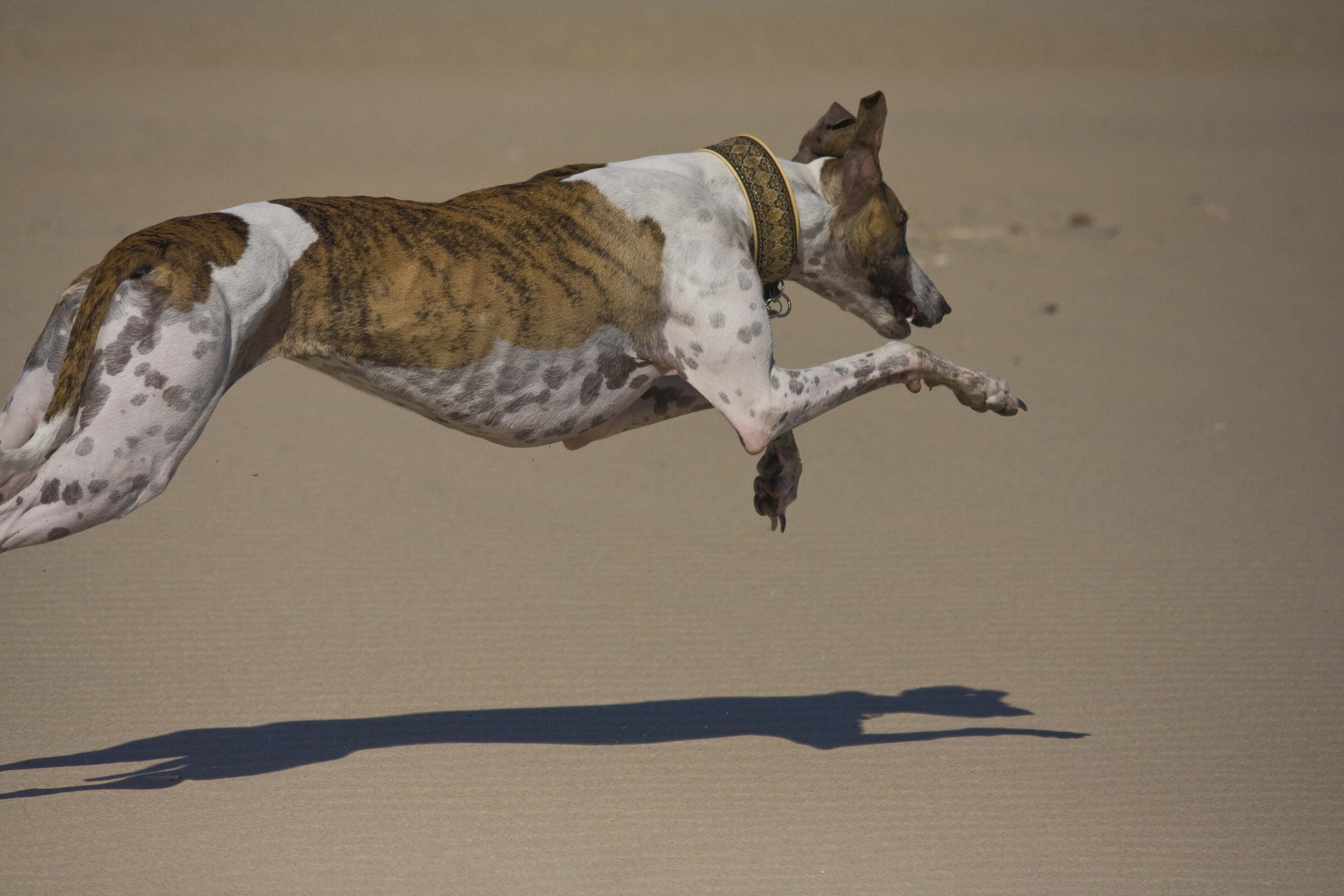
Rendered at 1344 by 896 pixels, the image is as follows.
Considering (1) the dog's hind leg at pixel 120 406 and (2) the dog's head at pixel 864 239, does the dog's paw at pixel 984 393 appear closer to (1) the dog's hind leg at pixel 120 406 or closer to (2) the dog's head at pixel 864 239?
(2) the dog's head at pixel 864 239

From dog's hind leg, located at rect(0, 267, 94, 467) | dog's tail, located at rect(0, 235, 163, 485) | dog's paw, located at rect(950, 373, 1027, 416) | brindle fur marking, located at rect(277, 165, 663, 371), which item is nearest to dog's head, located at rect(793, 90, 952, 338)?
dog's paw, located at rect(950, 373, 1027, 416)

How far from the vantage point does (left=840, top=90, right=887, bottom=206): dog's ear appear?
5.00 meters

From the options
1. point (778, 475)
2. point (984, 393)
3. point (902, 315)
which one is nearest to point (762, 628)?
point (778, 475)

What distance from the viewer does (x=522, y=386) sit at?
460cm

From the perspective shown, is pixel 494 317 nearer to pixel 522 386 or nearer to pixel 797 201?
pixel 522 386

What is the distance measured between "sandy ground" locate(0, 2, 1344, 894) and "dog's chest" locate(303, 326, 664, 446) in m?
1.20

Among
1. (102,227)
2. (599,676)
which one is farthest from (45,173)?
(599,676)

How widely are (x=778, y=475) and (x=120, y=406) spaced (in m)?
2.24

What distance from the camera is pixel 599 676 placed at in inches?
243

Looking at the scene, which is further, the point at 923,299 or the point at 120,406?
the point at 923,299

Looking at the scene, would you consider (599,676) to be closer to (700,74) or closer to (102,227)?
(102,227)

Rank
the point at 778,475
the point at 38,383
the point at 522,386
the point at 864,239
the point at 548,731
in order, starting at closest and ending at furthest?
the point at 38,383 < the point at 522,386 < the point at 864,239 < the point at 778,475 < the point at 548,731

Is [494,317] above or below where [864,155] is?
below

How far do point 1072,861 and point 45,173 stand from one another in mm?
17262
